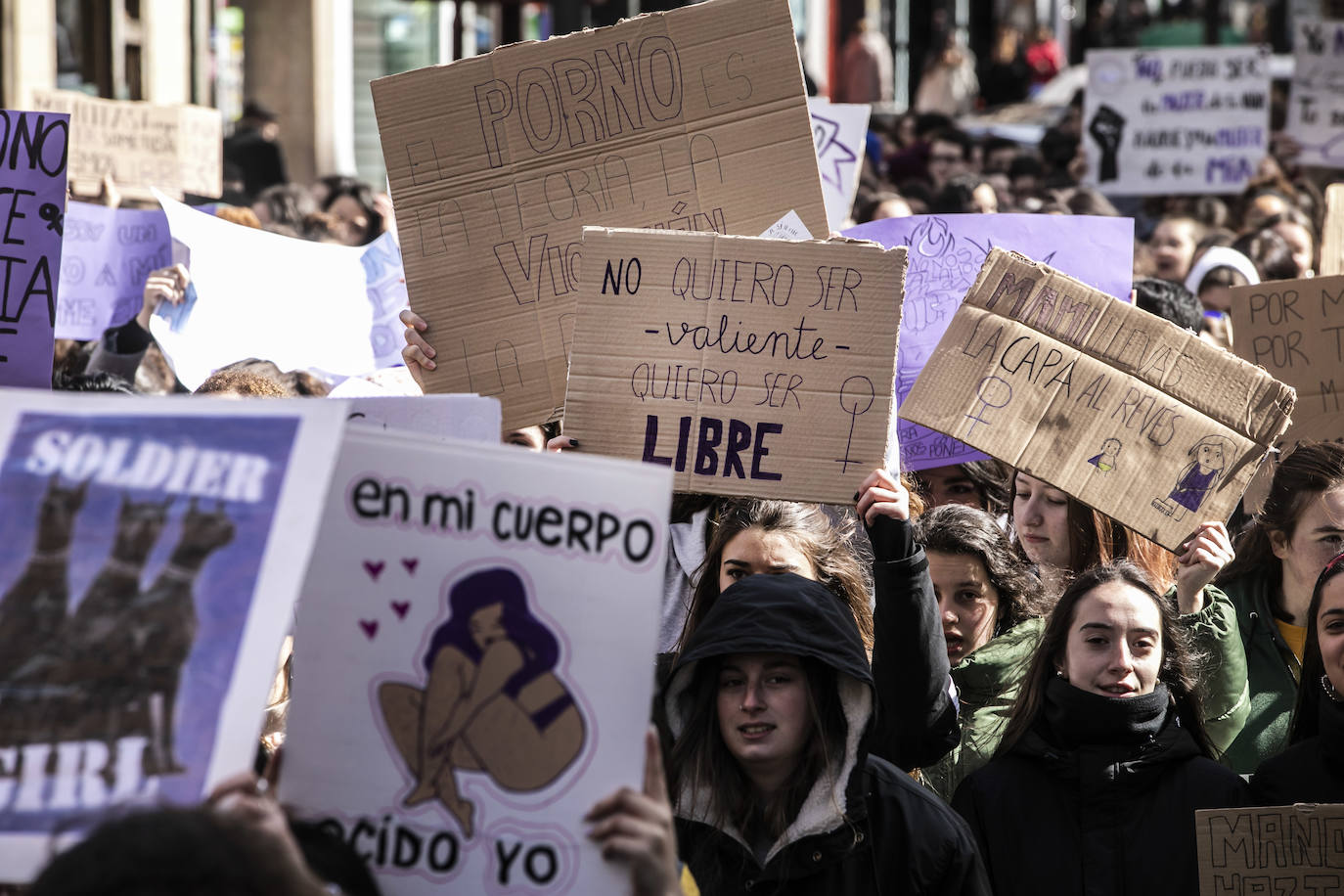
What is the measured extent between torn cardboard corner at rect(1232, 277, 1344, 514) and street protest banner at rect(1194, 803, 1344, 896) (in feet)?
6.65

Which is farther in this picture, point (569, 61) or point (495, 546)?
point (569, 61)

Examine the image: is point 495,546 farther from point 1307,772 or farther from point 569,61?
point 569,61

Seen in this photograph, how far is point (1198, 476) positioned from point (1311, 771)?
69 cm

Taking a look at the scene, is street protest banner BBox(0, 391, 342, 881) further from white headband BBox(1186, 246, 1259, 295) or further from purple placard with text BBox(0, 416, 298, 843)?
white headband BBox(1186, 246, 1259, 295)

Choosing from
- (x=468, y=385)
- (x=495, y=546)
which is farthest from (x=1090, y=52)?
(x=495, y=546)

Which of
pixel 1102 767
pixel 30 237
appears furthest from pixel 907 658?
pixel 30 237

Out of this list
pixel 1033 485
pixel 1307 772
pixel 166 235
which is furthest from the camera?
pixel 166 235

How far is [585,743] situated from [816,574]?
1.46 metres

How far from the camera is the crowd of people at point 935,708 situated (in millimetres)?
2012

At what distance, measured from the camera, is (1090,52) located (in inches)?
402

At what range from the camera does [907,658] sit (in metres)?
3.00

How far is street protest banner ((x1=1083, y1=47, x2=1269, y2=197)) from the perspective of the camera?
9961 mm

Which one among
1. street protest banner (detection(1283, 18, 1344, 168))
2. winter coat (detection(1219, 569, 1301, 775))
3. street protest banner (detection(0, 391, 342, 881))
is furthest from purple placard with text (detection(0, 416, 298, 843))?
street protest banner (detection(1283, 18, 1344, 168))

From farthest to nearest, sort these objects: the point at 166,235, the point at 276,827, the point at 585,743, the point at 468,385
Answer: the point at 166,235 → the point at 468,385 → the point at 585,743 → the point at 276,827
